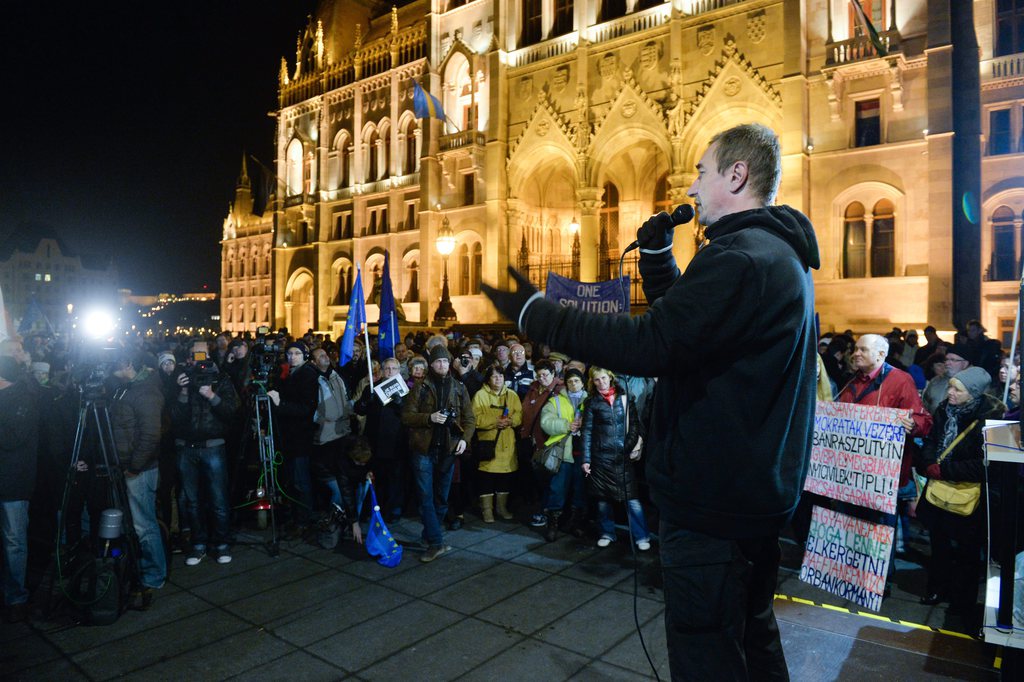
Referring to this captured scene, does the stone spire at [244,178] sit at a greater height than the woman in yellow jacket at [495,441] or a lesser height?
greater

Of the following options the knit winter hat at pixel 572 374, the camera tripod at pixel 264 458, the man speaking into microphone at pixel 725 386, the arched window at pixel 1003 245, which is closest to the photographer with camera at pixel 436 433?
the knit winter hat at pixel 572 374

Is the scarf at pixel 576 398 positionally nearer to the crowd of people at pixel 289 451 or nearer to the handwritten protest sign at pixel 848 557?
the crowd of people at pixel 289 451

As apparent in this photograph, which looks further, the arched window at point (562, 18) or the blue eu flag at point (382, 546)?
the arched window at point (562, 18)

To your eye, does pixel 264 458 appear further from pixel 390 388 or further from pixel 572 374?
pixel 572 374

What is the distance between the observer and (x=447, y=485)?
7844 millimetres

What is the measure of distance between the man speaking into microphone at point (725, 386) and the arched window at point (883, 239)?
19096mm

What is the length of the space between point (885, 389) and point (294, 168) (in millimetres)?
40163

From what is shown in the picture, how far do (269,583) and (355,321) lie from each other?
432 cm

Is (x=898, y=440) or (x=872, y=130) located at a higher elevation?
(x=872, y=130)

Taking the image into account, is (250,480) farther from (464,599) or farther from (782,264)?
(782,264)

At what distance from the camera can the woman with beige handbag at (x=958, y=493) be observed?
5.38 m

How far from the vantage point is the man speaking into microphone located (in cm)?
184

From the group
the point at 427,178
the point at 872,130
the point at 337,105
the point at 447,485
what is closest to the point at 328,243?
the point at 337,105

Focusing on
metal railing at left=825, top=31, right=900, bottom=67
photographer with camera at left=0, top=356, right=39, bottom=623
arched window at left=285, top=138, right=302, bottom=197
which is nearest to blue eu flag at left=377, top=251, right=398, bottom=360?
photographer with camera at left=0, top=356, right=39, bottom=623
